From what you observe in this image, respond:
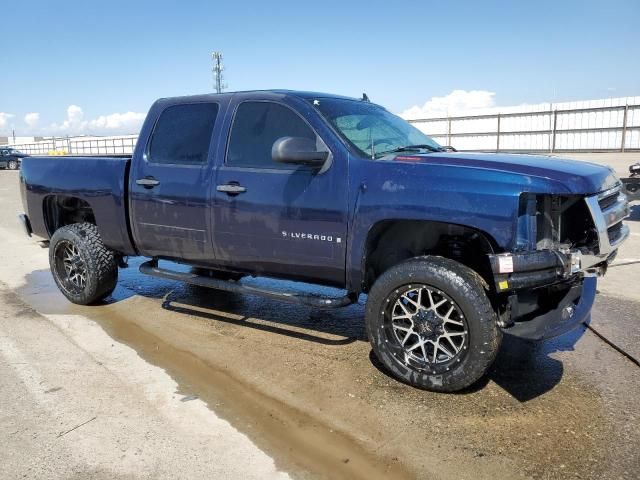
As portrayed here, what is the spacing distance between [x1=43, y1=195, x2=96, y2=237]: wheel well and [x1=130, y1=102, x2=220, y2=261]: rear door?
1.30 m

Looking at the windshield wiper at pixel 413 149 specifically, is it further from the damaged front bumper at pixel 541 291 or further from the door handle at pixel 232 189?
the damaged front bumper at pixel 541 291

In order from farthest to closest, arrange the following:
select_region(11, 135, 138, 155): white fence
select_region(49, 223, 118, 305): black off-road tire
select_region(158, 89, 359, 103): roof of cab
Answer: select_region(11, 135, 138, 155): white fence → select_region(49, 223, 118, 305): black off-road tire → select_region(158, 89, 359, 103): roof of cab

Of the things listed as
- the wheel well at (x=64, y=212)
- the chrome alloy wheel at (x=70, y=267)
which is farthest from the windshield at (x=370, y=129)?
the wheel well at (x=64, y=212)

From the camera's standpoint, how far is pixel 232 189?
4328 millimetres

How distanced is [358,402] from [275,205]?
154cm

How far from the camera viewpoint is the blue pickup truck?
333 cm

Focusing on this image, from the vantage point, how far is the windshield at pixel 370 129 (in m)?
4.07

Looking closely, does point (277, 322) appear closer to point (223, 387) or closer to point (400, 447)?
point (223, 387)

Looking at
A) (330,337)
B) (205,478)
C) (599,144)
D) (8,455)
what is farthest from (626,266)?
(599,144)

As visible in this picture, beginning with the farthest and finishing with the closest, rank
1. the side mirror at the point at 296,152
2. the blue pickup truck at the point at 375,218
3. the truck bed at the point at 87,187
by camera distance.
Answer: the truck bed at the point at 87,187
the side mirror at the point at 296,152
the blue pickup truck at the point at 375,218

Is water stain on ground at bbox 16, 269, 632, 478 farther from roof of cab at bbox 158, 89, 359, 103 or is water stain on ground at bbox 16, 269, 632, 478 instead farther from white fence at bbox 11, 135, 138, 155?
white fence at bbox 11, 135, 138, 155

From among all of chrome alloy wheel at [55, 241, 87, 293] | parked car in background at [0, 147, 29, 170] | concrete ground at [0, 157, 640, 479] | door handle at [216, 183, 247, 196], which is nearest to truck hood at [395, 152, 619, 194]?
door handle at [216, 183, 247, 196]

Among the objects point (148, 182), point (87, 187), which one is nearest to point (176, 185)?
point (148, 182)

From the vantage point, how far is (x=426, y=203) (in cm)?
346
